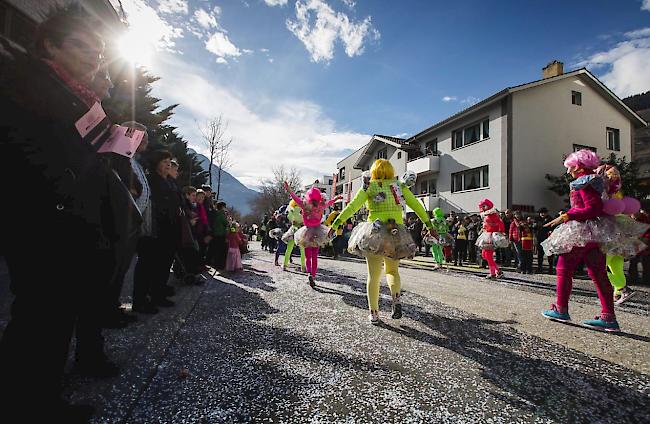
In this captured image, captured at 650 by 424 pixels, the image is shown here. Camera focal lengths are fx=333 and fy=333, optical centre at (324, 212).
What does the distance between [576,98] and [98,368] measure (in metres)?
27.1

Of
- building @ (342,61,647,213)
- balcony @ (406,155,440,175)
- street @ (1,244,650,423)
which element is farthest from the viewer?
balcony @ (406,155,440,175)

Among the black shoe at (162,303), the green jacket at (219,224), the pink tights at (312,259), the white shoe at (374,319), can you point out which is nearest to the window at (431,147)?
the green jacket at (219,224)

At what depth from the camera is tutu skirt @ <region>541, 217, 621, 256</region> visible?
140 inches

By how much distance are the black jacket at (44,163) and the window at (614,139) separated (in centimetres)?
2852

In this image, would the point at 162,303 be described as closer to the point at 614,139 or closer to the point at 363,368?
the point at 363,368

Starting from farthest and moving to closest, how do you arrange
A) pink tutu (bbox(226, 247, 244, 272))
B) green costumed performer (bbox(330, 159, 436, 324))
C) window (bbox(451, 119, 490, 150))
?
window (bbox(451, 119, 490, 150))
pink tutu (bbox(226, 247, 244, 272))
green costumed performer (bbox(330, 159, 436, 324))

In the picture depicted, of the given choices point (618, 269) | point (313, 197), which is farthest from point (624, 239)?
point (313, 197)

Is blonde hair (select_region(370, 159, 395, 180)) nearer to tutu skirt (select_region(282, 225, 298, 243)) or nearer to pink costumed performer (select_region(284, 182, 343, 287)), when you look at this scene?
pink costumed performer (select_region(284, 182, 343, 287))

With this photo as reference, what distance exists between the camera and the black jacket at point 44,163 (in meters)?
1.40

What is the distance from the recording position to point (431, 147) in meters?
26.3

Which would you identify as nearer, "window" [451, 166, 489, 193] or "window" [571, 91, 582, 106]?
"window" [451, 166, 489, 193]

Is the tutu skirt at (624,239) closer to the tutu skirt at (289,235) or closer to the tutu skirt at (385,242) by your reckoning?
the tutu skirt at (385,242)

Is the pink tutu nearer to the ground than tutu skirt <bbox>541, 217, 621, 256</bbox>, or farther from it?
nearer to the ground

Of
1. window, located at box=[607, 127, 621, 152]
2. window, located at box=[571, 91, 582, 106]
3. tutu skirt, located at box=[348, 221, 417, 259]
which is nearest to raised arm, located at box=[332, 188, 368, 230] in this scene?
tutu skirt, located at box=[348, 221, 417, 259]
